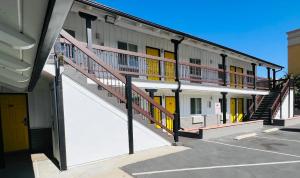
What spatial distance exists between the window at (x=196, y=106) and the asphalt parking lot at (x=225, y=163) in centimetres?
631

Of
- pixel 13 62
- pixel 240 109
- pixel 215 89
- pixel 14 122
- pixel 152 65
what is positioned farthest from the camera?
pixel 240 109

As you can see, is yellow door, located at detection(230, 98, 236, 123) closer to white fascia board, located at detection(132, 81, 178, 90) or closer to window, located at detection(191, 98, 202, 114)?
window, located at detection(191, 98, 202, 114)

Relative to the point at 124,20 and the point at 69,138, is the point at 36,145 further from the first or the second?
the point at 124,20

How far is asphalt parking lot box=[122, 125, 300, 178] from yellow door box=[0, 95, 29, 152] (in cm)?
518

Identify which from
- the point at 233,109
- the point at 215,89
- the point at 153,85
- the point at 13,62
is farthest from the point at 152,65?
the point at 233,109

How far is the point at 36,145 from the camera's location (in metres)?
8.98

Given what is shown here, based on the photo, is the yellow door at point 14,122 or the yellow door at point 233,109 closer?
the yellow door at point 14,122

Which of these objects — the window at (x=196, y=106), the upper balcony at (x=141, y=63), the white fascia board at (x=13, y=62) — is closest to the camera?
the white fascia board at (x=13, y=62)

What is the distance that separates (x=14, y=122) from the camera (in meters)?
8.98

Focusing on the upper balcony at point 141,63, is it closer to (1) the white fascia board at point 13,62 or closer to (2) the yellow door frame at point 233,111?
(1) the white fascia board at point 13,62

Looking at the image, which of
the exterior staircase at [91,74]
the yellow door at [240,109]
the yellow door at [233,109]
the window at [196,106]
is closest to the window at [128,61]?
the exterior staircase at [91,74]

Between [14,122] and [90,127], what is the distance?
408 centimetres

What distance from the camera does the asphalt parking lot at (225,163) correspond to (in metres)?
6.01

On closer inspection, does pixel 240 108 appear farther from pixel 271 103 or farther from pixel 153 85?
pixel 153 85
